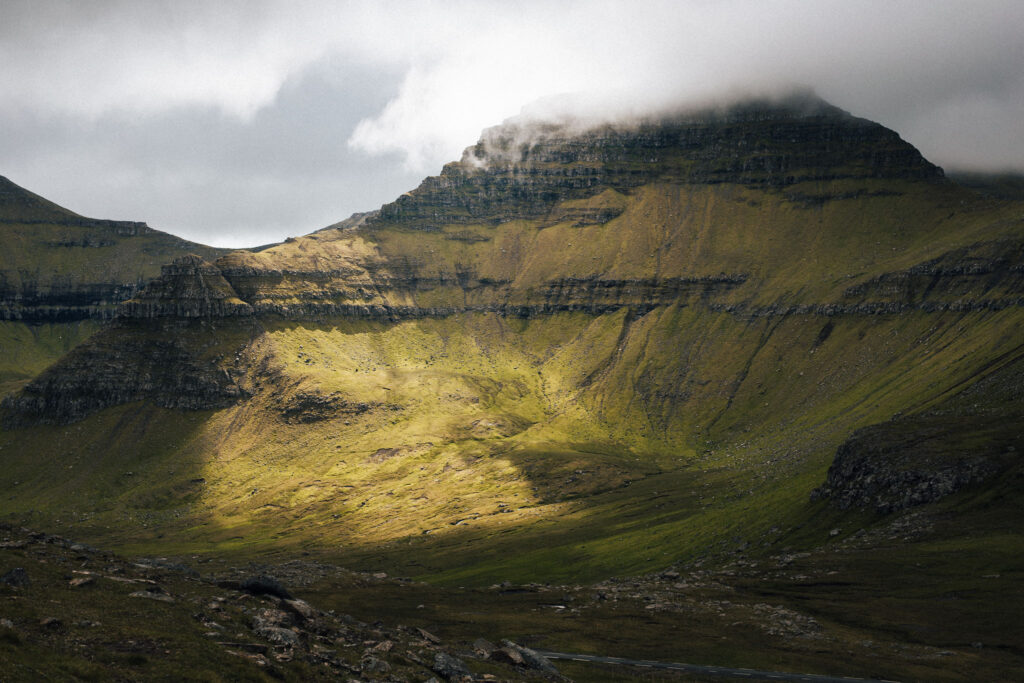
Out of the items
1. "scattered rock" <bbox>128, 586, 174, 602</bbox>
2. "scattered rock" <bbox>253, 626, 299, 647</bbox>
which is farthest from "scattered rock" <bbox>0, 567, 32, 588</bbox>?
"scattered rock" <bbox>253, 626, 299, 647</bbox>

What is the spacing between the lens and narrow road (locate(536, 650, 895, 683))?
9456 centimetres

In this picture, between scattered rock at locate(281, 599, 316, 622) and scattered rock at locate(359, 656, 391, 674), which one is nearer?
scattered rock at locate(359, 656, 391, 674)

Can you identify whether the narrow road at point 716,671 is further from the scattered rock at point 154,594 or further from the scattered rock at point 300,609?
the scattered rock at point 154,594

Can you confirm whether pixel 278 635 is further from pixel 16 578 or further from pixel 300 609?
pixel 16 578

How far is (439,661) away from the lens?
211 feet

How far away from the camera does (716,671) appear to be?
99.2m

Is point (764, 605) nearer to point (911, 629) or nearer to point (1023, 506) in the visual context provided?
point (911, 629)

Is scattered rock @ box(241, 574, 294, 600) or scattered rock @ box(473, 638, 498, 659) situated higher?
scattered rock @ box(241, 574, 294, 600)

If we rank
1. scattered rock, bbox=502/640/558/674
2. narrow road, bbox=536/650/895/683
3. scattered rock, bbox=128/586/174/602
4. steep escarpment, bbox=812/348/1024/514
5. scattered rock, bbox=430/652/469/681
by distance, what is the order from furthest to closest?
steep escarpment, bbox=812/348/1024/514 → narrow road, bbox=536/650/895/683 → scattered rock, bbox=502/640/558/674 → scattered rock, bbox=430/652/469/681 → scattered rock, bbox=128/586/174/602

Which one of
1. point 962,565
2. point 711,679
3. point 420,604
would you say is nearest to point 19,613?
point 711,679

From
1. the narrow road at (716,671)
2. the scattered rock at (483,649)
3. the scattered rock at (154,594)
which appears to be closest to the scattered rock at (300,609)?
the scattered rock at (154,594)

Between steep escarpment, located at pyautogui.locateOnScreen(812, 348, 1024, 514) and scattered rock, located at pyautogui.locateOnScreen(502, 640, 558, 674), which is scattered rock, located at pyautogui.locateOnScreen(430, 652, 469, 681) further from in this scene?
steep escarpment, located at pyautogui.locateOnScreen(812, 348, 1024, 514)

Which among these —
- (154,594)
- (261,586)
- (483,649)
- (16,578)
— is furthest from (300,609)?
(16,578)

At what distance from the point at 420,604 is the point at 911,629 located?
83.8 metres
